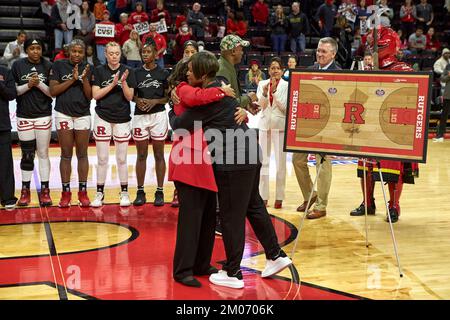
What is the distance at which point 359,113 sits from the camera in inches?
220

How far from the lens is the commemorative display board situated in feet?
17.7

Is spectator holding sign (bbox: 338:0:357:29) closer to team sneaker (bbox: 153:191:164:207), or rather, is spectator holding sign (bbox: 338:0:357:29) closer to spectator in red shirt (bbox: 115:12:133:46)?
spectator in red shirt (bbox: 115:12:133:46)

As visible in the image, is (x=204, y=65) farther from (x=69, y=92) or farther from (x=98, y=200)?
(x=98, y=200)

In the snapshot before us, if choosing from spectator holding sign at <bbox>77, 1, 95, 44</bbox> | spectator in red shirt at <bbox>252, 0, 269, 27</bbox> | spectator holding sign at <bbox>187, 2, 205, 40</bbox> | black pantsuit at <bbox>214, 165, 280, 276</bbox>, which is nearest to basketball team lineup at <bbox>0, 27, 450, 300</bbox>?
black pantsuit at <bbox>214, 165, 280, 276</bbox>

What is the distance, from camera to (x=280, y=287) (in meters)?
5.09

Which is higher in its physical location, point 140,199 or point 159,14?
point 159,14

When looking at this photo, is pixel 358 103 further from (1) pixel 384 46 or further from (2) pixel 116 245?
(2) pixel 116 245

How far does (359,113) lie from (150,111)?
2861 mm

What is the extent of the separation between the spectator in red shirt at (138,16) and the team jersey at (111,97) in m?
7.00

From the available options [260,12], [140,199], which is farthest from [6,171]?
[260,12]

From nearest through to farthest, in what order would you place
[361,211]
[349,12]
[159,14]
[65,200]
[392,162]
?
1. [392,162]
2. [361,211]
3. [65,200]
4. [159,14]
5. [349,12]

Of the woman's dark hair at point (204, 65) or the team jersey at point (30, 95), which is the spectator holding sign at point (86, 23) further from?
the woman's dark hair at point (204, 65)


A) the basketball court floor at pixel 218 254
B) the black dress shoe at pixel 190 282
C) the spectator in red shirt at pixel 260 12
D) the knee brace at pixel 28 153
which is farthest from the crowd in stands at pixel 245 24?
the black dress shoe at pixel 190 282

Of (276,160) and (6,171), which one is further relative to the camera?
(276,160)
